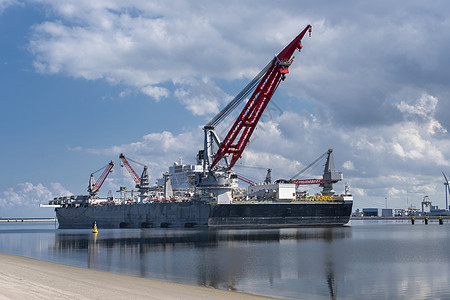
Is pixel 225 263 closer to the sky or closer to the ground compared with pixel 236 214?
closer to the ground

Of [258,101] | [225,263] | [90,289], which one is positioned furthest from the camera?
[258,101]

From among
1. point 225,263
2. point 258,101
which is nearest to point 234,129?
point 258,101

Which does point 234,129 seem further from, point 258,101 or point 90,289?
point 90,289

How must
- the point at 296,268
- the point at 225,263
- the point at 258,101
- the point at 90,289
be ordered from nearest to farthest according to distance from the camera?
the point at 90,289 < the point at 296,268 < the point at 225,263 < the point at 258,101

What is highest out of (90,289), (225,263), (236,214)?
(236,214)

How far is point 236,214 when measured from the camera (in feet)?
352

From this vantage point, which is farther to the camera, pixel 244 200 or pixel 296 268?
pixel 244 200

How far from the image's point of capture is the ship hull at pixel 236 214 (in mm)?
106875

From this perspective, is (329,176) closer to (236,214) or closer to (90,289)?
(236,214)

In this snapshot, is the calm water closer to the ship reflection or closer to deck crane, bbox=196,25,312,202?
the ship reflection

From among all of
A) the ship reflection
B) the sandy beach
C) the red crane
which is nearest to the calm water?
the ship reflection

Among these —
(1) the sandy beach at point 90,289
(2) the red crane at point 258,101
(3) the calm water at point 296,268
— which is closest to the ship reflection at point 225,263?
(3) the calm water at point 296,268

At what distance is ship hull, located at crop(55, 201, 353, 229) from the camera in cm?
10688

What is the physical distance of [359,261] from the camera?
39594mm
